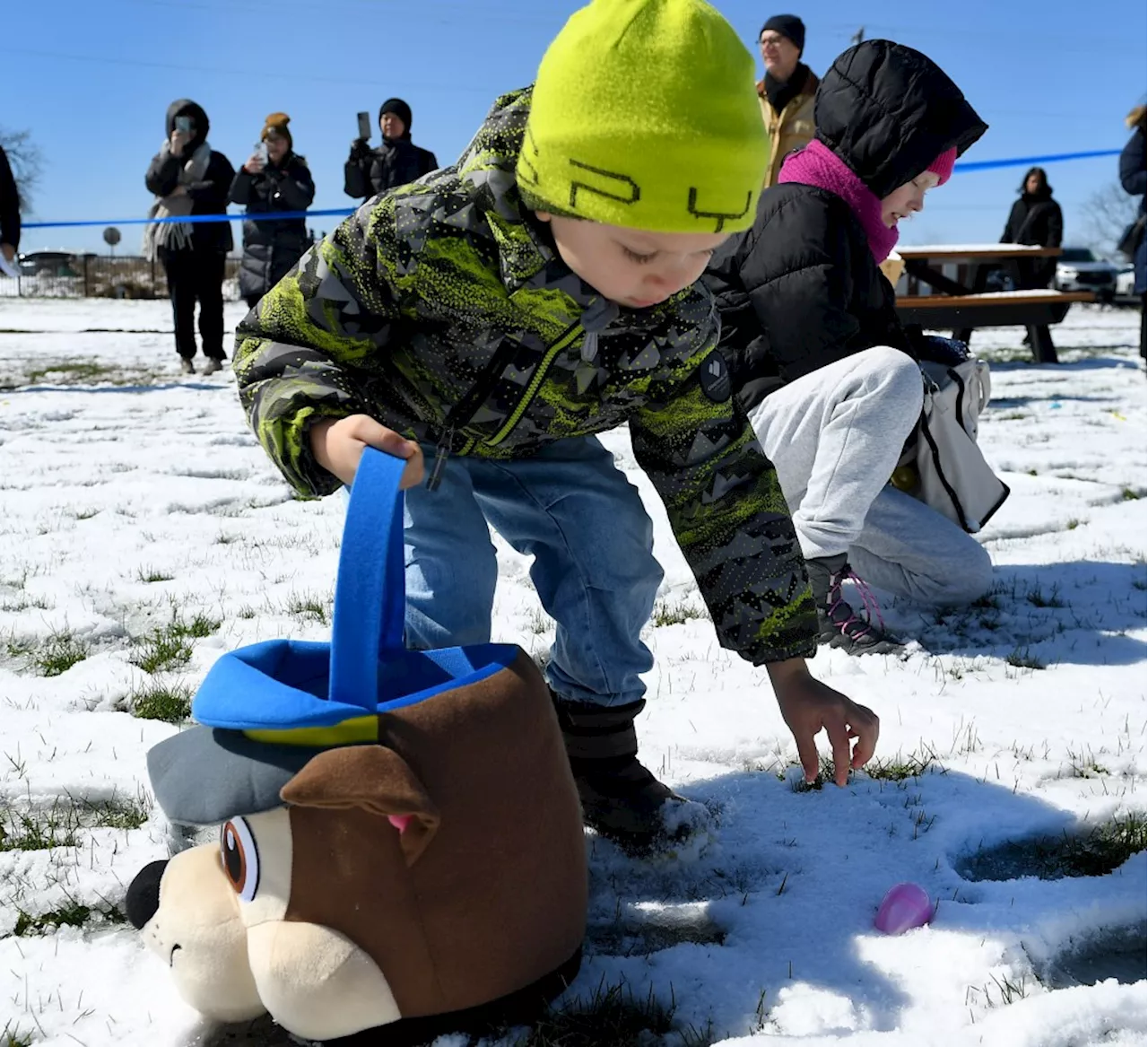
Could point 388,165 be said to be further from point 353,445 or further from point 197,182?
point 353,445

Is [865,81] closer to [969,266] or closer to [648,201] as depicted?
[648,201]

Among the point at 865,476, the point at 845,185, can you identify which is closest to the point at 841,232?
the point at 845,185

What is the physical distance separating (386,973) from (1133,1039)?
0.82m

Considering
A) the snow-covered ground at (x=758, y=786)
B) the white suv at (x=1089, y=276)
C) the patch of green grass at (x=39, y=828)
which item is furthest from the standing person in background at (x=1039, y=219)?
the white suv at (x=1089, y=276)

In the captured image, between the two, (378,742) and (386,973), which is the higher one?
(378,742)

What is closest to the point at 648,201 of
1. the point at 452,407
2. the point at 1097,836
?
the point at 452,407

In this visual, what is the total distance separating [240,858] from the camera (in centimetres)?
129

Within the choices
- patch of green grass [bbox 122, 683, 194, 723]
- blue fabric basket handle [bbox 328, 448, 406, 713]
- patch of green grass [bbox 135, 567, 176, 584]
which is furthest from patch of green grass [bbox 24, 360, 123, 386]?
blue fabric basket handle [bbox 328, 448, 406, 713]

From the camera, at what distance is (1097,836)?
1848 mm

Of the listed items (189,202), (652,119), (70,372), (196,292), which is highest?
(189,202)

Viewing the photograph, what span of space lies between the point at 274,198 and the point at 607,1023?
8306 mm

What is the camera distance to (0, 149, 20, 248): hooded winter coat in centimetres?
716

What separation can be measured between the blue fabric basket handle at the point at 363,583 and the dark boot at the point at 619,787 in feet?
1.98

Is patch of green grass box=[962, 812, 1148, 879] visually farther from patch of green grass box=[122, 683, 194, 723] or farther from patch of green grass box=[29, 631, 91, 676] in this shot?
patch of green grass box=[29, 631, 91, 676]
